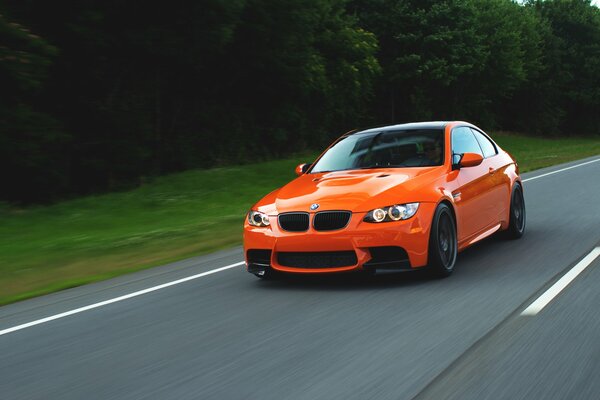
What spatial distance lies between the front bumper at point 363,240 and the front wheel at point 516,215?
2.90 m

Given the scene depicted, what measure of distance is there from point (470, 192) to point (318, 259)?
6.87 ft

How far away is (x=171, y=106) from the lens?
1194 inches

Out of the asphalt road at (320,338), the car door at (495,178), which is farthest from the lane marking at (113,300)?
the car door at (495,178)

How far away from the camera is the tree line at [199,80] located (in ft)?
63.6

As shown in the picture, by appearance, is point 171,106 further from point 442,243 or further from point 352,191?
point 442,243

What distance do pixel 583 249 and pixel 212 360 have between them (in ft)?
17.8

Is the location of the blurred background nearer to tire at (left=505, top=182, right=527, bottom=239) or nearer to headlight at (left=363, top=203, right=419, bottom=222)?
headlight at (left=363, top=203, right=419, bottom=222)

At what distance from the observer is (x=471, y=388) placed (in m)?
4.45

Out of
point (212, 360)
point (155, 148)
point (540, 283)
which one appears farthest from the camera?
point (155, 148)

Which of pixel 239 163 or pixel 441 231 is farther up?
pixel 441 231

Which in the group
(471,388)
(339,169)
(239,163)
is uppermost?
(339,169)

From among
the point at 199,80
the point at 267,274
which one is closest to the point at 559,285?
the point at 267,274

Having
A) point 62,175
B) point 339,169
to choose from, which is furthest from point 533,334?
point 62,175

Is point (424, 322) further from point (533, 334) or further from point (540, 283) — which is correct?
point (540, 283)
